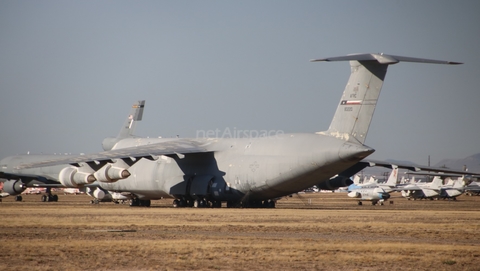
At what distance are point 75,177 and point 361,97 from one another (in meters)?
15.5

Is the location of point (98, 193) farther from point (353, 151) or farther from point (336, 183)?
point (353, 151)

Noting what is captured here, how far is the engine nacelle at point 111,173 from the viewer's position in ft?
122

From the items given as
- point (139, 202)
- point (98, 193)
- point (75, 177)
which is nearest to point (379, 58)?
point (75, 177)

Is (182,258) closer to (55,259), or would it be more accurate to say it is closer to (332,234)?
(55,259)

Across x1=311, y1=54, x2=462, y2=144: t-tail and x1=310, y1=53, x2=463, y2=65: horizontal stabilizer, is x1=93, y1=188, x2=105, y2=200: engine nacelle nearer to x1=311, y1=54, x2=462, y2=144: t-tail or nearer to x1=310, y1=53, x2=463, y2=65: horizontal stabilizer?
x1=311, y1=54, x2=462, y2=144: t-tail

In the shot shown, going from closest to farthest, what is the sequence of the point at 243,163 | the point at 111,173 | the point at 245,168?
the point at 245,168 → the point at 243,163 → the point at 111,173

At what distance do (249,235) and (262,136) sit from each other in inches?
741

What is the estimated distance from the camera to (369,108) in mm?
32406

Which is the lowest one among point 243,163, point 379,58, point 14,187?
point 14,187

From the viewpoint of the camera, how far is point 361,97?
107 ft

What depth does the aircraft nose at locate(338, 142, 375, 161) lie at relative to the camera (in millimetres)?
30688

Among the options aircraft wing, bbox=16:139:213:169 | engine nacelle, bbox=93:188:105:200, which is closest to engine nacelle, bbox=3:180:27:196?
Answer: engine nacelle, bbox=93:188:105:200

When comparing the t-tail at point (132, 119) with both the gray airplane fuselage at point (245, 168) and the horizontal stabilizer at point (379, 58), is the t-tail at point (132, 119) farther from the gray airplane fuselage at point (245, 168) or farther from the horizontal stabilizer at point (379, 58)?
the horizontal stabilizer at point (379, 58)

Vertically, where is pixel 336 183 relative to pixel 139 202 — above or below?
above
